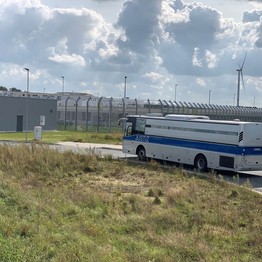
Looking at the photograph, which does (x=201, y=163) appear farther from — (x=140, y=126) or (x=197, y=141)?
(x=140, y=126)

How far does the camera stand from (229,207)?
43.9 ft

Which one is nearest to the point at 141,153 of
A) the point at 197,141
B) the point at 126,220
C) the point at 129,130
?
the point at 129,130

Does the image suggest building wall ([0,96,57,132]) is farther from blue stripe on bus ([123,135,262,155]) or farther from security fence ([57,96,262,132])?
blue stripe on bus ([123,135,262,155])

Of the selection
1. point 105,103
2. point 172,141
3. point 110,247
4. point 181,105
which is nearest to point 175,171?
point 172,141

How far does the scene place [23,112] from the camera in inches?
2579

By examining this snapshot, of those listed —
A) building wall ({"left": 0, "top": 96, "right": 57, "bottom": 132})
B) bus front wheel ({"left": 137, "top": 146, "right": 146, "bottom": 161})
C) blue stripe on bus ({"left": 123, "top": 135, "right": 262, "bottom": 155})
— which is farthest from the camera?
building wall ({"left": 0, "top": 96, "right": 57, "bottom": 132})

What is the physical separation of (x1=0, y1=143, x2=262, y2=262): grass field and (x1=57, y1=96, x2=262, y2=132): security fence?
1456 inches

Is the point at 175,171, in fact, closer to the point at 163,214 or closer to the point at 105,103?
the point at 163,214

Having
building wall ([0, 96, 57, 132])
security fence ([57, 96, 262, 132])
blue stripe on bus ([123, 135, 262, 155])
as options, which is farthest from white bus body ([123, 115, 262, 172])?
building wall ([0, 96, 57, 132])

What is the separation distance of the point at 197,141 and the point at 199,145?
0.30m

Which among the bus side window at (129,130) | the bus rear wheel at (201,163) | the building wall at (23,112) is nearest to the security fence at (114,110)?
the building wall at (23,112)

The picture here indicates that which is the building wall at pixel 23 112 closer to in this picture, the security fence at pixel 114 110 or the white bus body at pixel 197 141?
the security fence at pixel 114 110

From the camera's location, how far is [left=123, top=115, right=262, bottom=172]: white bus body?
73.9ft

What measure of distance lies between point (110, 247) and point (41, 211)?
2.87 m
